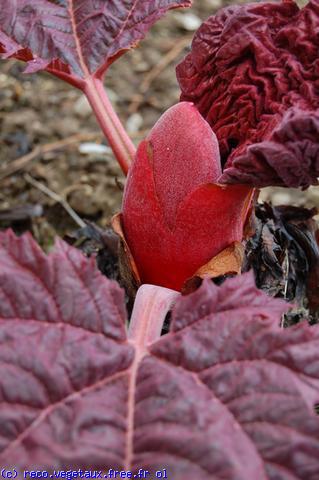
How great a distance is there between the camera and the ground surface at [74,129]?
7.45ft

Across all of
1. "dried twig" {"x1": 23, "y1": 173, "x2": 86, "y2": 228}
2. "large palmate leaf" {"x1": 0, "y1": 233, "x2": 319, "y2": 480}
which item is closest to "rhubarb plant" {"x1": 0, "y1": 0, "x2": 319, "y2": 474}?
"large palmate leaf" {"x1": 0, "y1": 233, "x2": 319, "y2": 480}

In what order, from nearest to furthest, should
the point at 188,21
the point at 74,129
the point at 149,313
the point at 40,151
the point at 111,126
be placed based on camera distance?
the point at 149,313 → the point at 111,126 → the point at 40,151 → the point at 74,129 → the point at 188,21

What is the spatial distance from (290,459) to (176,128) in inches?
24.9

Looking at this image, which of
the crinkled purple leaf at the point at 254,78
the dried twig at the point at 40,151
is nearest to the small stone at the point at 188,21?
the dried twig at the point at 40,151

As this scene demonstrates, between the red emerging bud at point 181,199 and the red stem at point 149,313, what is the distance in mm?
62

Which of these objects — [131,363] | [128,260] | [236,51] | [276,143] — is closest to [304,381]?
[131,363]

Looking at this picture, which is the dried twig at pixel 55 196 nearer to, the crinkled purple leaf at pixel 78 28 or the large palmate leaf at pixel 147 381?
the crinkled purple leaf at pixel 78 28

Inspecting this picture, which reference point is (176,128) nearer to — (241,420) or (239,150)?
(239,150)

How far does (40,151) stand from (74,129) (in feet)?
0.66

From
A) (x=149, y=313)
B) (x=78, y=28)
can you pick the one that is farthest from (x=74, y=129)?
(x=149, y=313)

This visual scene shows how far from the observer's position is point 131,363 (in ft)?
3.18

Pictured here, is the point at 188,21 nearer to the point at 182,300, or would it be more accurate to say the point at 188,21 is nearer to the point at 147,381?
the point at 182,300

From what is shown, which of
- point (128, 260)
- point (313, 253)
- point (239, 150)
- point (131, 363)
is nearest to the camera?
point (131, 363)

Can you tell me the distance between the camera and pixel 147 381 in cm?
94
